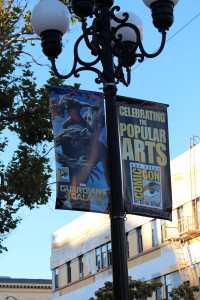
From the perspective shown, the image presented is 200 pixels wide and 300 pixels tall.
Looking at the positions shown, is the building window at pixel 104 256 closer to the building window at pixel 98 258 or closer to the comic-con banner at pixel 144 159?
the building window at pixel 98 258

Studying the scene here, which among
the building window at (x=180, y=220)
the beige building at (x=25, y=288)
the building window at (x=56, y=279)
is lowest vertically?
the building window at (x=180, y=220)

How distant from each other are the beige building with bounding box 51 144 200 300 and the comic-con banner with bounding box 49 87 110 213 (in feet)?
92.3

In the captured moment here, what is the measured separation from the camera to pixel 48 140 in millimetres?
16844

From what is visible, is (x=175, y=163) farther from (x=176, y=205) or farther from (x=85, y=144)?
(x=85, y=144)

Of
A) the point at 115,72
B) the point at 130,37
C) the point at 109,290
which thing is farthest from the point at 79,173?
the point at 109,290

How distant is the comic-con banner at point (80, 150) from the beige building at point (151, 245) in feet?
92.3

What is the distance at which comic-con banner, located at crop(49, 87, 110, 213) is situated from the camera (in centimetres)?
801

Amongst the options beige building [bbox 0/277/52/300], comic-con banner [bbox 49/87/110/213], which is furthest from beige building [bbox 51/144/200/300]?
beige building [bbox 0/277/52/300]

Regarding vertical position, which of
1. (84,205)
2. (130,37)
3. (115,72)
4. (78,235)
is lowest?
(84,205)

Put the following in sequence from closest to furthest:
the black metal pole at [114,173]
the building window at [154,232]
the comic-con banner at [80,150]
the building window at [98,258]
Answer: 1. the black metal pole at [114,173]
2. the comic-con banner at [80,150]
3. the building window at [154,232]
4. the building window at [98,258]

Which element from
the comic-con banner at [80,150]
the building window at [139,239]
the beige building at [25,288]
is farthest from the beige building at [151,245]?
the beige building at [25,288]

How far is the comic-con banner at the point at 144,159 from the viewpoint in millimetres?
8203

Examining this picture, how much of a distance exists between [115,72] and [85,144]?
2.94 feet

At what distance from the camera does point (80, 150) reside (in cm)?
819
